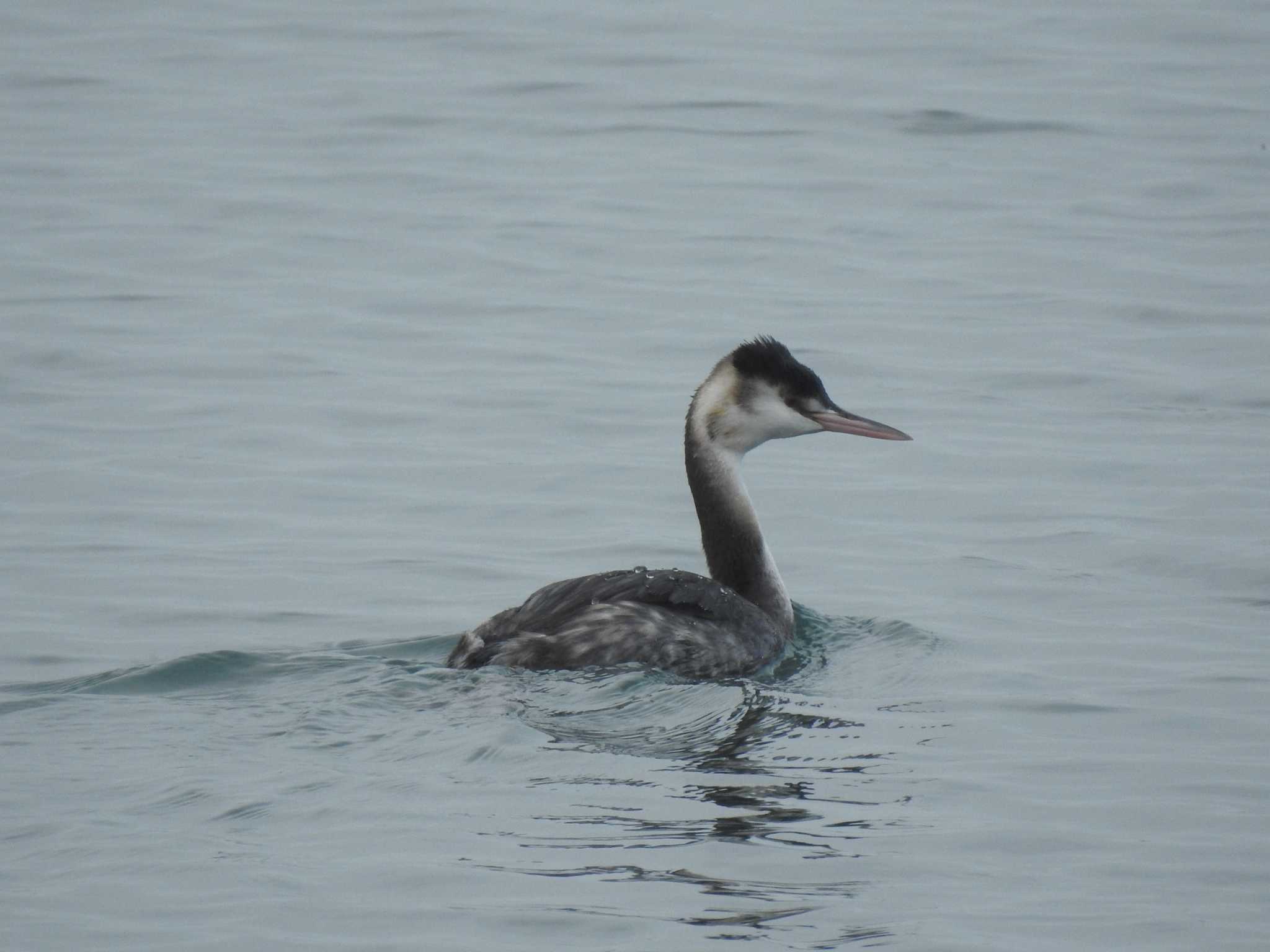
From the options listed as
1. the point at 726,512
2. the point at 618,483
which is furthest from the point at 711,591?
the point at 618,483

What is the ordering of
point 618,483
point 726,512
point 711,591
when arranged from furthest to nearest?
point 618,483 < point 726,512 < point 711,591

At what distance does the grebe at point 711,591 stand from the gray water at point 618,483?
0.15 meters

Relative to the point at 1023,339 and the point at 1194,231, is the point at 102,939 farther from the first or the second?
the point at 1194,231

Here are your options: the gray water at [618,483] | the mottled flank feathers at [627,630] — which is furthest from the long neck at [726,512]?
Answer: the mottled flank feathers at [627,630]

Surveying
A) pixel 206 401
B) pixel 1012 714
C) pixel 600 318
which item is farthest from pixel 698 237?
pixel 1012 714

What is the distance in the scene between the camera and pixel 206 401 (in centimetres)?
1293

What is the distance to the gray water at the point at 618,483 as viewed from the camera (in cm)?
646

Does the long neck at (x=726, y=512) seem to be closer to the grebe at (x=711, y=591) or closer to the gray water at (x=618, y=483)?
the grebe at (x=711, y=591)

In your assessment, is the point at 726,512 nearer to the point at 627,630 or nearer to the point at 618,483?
the point at 627,630

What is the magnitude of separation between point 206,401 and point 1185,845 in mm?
7634

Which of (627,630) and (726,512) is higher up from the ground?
(726,512)

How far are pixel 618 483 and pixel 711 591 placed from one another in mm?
2876

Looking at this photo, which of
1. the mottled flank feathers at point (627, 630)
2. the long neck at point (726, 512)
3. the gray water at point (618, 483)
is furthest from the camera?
the long neck at point (726, 512)

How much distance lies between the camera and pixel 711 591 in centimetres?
870
